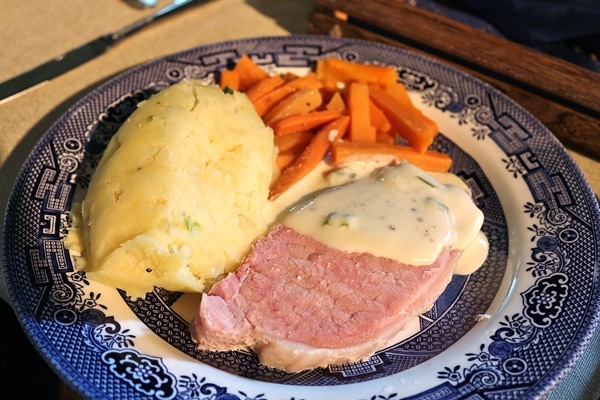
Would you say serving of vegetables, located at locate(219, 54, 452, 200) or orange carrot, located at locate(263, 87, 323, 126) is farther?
orange carrot, located at locate(263, 87, 323, 126)

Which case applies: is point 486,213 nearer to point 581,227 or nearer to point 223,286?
point 581,227

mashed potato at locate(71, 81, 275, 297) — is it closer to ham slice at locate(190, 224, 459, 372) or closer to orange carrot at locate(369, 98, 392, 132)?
ham slice at locate(190, 224, 459, 372)

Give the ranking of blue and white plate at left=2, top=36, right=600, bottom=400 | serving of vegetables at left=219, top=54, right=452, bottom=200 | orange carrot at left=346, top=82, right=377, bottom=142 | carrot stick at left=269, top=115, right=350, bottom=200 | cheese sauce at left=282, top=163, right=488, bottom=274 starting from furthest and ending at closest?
1. orange carrot at left=346, top=82, right=377, bottom=142
2. serving of vegetables at left=219, top=54, right=452, bottom=200
3. carrot stick at left=269, top=115, right=350, bottom=200
4. cheese sauce at left=282, top=163, right=488, bottom=274
5. blue and white plate at left=2, top=36, right=600, bottom=400

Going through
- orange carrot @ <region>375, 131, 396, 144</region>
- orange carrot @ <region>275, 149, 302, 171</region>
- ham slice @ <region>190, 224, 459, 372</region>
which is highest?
orange carrot @ <region>375, 131, 396, 144</region>

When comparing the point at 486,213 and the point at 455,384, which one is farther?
the point at 486,213

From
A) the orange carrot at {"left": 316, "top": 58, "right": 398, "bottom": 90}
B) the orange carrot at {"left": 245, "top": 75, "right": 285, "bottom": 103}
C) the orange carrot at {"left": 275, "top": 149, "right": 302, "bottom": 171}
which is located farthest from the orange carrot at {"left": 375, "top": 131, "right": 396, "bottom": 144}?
the orange carrot at {"left": 245, "top": 75, "right": 285, "bottom": 103}

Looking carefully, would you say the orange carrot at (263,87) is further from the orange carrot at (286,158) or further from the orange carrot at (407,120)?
the orange carrot at (407,120)

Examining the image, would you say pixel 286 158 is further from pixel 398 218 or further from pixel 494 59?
pixel 494 59

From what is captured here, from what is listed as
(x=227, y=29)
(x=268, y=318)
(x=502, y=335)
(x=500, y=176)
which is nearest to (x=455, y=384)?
(x=502, y=335)
